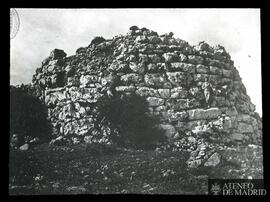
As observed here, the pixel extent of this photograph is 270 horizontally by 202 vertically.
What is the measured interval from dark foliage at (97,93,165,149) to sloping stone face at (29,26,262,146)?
0.75 ft

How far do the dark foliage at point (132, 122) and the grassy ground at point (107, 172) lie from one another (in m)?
0.25

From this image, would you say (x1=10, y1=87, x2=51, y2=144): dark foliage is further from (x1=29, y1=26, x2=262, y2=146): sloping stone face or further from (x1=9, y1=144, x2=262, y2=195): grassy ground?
(x1=9, y1=144, x2=262, y2=195): grassy ground

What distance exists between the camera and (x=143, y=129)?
29.1ft

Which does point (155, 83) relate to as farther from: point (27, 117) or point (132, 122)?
point (27, 117)

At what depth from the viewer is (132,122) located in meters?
8.88

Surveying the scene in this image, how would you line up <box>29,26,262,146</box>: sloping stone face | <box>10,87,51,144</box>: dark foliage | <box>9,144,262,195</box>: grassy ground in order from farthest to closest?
1. <box>29,26,262,146</box>: sloping stone face
2. <box>10,87,51,144</box>: dark foliage
3. <box>9,144,262,195</box>: grassy ground

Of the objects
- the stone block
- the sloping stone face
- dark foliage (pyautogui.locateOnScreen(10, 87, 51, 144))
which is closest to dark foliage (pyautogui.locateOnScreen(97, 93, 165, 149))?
the sloping stone face

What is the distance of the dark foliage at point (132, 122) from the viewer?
8867 mm

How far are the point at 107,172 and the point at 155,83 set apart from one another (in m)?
2.37

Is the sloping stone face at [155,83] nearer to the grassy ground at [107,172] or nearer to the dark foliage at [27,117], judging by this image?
the dark foliage at [27,117]

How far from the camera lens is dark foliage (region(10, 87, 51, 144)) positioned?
8859mm
